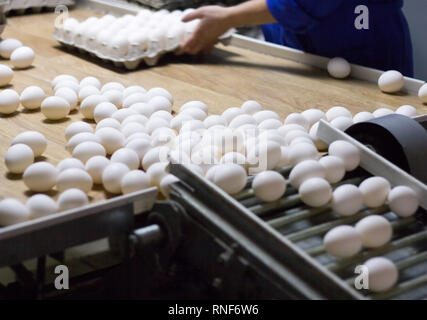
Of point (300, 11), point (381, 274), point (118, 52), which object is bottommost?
point (381, 274)

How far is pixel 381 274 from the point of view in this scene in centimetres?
113

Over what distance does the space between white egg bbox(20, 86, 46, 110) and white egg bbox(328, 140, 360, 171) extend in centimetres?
100

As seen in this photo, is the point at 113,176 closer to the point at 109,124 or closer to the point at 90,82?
the point at 109,124

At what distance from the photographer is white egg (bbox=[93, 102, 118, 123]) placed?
186 centimetres

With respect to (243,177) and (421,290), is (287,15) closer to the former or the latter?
(243,177)

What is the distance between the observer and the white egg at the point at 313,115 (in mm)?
1846

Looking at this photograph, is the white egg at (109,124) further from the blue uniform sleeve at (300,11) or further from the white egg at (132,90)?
the blue uniform sleeve at (300,11)

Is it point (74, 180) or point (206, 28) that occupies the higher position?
point (206, 28)

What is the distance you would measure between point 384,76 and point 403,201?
928mm

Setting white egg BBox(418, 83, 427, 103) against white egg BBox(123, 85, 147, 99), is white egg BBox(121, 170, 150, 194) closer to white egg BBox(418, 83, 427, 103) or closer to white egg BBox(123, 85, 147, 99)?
white egg BBox(123, 85, 147, 99)

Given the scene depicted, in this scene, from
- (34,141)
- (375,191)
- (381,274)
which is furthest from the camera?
(34,141)

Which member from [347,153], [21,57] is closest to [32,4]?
[21,57]

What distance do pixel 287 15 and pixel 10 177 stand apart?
1.33 metres

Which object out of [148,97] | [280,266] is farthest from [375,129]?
[148,97]
